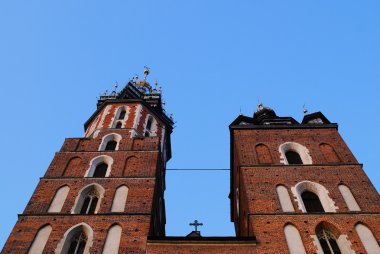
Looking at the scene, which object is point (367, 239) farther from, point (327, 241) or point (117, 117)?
point (117, 117)

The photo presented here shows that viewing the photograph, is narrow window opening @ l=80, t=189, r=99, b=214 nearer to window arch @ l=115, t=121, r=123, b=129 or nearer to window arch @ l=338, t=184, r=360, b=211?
window arch @ l=115, t=121, r=123, b=129

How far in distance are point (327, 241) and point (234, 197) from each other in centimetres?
884

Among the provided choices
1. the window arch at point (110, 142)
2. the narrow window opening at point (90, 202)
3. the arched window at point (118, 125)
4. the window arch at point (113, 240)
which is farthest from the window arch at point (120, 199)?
the arched window at point (118, 125)

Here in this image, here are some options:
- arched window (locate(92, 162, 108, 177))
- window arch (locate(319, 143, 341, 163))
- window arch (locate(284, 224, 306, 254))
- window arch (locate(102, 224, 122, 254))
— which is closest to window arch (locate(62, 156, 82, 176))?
arched window (locate(92, 162, 108, 177))

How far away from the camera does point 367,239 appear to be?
15.6 meters

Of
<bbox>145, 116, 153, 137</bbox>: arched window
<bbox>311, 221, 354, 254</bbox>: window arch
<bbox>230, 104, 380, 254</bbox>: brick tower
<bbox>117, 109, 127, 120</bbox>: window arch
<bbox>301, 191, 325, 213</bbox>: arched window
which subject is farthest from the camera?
<bbox>117, 109, 127, 120</bbox>: window arch

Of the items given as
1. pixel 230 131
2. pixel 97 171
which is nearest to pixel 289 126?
pixel 230 131

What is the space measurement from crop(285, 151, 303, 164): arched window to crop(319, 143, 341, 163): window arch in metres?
1.06

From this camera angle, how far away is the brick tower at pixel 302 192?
51.2 ft

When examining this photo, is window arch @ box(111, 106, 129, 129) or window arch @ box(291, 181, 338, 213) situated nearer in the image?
window arch @ box(291, 181, 338, 213)

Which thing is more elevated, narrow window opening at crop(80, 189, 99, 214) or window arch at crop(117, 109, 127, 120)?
window arch at crop(117, 109, 127, 120)

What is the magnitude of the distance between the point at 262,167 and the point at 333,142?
4210 millimetres

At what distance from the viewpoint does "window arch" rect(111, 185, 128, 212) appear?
1778cm

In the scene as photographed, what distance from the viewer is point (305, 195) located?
18.6 m
